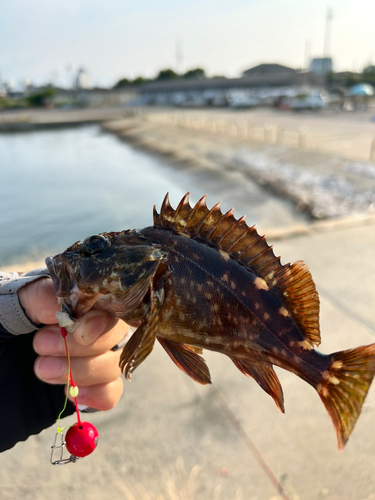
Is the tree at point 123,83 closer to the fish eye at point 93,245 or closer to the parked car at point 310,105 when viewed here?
the parked car at point 310,105

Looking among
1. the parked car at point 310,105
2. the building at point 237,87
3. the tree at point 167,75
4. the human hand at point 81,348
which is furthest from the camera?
the tree at point 167,75

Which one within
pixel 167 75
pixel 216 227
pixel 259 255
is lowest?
pixel 259 255

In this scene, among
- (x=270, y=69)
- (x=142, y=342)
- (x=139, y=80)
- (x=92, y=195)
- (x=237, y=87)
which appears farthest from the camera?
(x=139, y=80)

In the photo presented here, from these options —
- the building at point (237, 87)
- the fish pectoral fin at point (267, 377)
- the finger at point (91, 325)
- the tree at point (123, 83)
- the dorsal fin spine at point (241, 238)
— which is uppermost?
the tree at point (123, 83)

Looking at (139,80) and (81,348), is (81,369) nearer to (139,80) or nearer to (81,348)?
(81,348)

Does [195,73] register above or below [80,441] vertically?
above

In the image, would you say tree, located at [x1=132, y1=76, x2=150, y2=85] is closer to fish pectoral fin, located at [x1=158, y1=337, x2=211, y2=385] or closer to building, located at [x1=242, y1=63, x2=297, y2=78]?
building, located at [x1=242, y1=63, x2=297, y2=78]

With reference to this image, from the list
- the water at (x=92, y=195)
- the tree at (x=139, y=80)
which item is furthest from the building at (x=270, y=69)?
the water at (x=92, y=195)

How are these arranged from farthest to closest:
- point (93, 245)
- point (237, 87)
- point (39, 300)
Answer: point (237, 87) < point (39, 300) < point (93, 245)

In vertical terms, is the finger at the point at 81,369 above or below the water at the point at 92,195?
above

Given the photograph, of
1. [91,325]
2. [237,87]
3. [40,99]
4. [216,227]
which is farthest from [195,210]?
[40,99]
